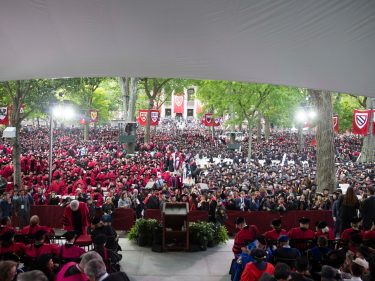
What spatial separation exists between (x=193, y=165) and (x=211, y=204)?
12.9 metres

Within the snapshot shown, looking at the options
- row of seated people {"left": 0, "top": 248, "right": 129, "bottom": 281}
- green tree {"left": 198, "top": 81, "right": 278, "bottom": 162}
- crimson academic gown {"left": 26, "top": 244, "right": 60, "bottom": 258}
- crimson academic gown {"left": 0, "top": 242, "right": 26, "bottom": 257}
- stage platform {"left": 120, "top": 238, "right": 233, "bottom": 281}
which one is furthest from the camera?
green tree {"left": 198, "top": 81, "right": 278, "bottom": 162}

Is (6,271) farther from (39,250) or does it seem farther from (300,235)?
(300,235)

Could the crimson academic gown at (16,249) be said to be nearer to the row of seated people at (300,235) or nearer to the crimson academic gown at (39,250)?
the crimson academic gown at (39,250)

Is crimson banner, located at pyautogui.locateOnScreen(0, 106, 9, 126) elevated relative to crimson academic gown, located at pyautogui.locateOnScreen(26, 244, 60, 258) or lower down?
elevated

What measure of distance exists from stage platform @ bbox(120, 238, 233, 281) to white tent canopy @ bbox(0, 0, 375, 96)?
523 cm

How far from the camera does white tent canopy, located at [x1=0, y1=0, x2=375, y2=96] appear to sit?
478 centimetres

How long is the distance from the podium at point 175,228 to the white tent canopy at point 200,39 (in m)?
5.47

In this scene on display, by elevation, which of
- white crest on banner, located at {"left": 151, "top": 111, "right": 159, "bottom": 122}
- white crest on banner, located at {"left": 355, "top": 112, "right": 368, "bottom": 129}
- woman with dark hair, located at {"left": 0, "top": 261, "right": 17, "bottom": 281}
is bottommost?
woman with dark hair, located at {"left": 0, "top": 261, "right": 17, "bottom": 281}

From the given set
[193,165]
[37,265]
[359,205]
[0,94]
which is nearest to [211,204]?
[359,205]

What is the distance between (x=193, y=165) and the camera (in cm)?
2712

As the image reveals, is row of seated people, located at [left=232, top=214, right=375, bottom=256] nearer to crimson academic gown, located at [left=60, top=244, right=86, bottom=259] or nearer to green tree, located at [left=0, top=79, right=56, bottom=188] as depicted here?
crimson academic gown, located at [left=60, top=244, right=86, bottom=259]

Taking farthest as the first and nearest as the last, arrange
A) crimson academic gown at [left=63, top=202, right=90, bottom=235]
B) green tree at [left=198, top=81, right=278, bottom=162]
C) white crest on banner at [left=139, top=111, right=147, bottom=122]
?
white crest on banner at [left=139, top=111, right=147, bottom=122], green tree at [left=198, top=81, right=278, bottom=162], crimson academic gown at [left=63, top=202, right=90, bottom=235]

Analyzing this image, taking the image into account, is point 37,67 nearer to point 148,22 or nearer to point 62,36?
point 62,36

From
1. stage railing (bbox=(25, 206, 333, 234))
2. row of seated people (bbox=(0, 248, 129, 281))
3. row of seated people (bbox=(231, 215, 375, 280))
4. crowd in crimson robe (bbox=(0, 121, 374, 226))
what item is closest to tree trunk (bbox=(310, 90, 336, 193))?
crowd in crimson robe (bbox=(0, 121, 374, 226))
